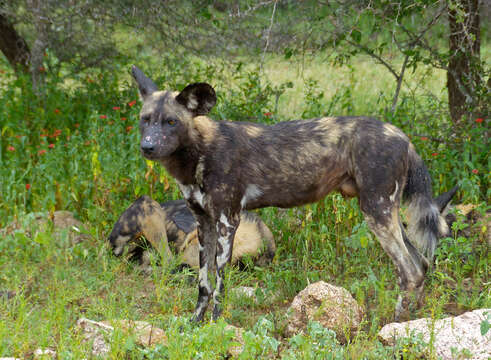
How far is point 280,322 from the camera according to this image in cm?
391

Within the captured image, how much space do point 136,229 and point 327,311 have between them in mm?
1853

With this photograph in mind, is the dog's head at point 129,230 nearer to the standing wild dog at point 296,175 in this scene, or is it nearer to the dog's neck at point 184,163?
the standing wild dog at point 296,175

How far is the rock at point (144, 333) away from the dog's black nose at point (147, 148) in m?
0.99

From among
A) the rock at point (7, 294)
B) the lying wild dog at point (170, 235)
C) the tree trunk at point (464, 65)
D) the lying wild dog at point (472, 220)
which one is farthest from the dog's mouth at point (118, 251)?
the tree trunk at point (464, 65)

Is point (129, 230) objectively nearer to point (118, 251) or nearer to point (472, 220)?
point (118, 251)

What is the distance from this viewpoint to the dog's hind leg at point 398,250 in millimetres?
A: 4059

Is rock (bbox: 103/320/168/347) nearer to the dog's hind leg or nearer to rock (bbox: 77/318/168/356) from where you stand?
rock (bbox: 77/318/168/356)

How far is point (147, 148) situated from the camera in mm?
3598

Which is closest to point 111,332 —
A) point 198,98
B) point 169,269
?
point 169,269

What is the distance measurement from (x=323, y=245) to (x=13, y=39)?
5226 millimetres

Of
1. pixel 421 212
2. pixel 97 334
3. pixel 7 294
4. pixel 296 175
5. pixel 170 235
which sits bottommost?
pixel 7 294

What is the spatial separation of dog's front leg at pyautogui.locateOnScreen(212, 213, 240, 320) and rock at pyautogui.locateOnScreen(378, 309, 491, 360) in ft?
3.72

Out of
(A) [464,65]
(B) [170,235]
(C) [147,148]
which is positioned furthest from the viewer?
(A) [464,65]

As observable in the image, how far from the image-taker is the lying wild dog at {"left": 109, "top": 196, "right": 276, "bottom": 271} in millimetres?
4781
